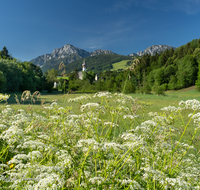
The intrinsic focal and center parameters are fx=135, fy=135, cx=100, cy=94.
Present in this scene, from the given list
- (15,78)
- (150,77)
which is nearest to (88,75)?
(150,77)

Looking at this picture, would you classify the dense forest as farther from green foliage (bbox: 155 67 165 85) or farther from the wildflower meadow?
the wildflower meadow

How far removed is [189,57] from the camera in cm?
8962

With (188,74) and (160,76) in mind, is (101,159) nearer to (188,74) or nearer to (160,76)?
(188,74)

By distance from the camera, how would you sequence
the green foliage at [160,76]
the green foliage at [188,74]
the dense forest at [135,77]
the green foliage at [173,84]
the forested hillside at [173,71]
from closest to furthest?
the dense forest at [135,77]
the green foliage at [188,74]
the forested hillside at [173,71]
the green foliage at [173,84]
the green foliage at [160,76]

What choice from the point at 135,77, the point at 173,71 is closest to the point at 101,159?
the point at 135,77

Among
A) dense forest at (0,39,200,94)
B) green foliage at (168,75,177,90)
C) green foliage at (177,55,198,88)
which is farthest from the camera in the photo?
green foliage at (168,75,177,90)

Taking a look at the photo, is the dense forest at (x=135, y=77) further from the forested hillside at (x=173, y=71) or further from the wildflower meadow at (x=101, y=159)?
the wildflower meadow at (x=101, y=159)

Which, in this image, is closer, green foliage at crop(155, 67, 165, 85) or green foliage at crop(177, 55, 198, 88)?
green foliage at crop(177, 55, 198, 88)

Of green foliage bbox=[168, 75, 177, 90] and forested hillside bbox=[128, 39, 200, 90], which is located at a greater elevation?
forested hillside bbox=[128, 39, 200, 90]

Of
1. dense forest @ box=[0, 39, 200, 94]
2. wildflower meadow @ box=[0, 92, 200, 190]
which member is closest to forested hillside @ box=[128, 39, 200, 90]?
dense forest @ box=[0, 39, 200, 94]

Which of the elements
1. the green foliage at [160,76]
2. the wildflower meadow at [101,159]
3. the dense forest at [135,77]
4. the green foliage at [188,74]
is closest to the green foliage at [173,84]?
the dense forest at [135,77]

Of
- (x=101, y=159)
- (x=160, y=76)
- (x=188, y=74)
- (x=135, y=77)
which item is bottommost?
(x=101, y=159)

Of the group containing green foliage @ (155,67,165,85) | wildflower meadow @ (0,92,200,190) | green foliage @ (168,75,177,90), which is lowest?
wildflower meadow @ (0,92,200,190)

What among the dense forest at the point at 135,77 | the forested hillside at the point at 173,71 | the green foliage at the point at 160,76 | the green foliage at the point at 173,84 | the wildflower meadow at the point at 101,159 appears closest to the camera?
the wildflower meadow at the point at 101,159
